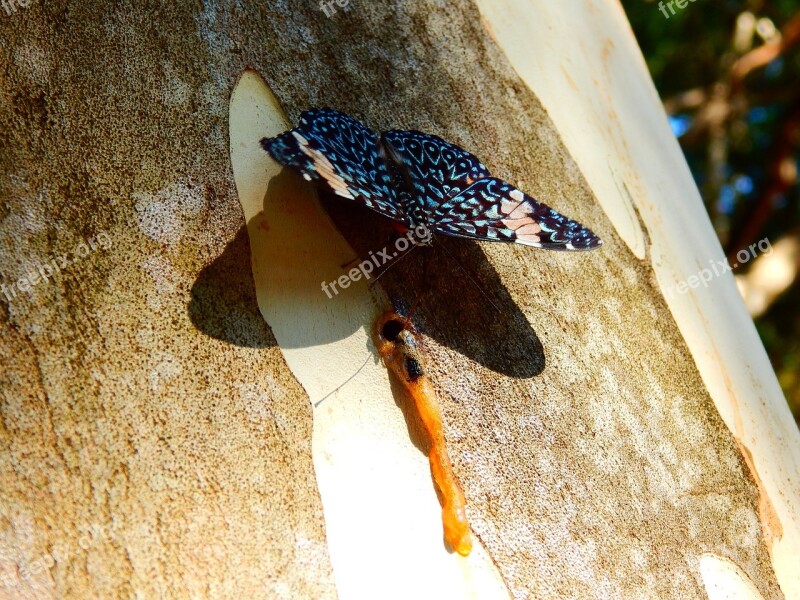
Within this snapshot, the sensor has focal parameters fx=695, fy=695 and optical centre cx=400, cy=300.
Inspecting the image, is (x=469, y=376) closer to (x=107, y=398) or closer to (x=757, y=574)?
(x=107, y=398)

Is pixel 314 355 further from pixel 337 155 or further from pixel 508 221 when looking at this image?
pixel 508 221

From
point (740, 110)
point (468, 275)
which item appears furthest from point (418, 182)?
point (740, 110)

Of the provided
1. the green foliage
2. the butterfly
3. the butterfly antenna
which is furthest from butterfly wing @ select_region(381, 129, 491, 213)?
the green foliage

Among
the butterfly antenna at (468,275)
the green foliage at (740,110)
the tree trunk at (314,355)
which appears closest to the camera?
the tree trunk at (314,355)

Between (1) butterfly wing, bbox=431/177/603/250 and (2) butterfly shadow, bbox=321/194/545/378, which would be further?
(1) butterfly wing, bbox=431/177/603/250

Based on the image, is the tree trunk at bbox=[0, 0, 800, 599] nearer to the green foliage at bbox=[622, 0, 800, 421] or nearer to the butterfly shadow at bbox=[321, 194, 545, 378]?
the butterfly shadow at bbox=[321, 194, 545, 378]

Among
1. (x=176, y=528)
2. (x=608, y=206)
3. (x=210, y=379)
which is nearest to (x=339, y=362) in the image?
(x=210, y=379)

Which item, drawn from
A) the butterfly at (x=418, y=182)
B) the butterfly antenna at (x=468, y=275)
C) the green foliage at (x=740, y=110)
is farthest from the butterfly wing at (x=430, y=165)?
the green foliage at (x=740, y=110)

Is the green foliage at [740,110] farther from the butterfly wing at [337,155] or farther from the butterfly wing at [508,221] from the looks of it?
the butterfly wing at [337,155]
